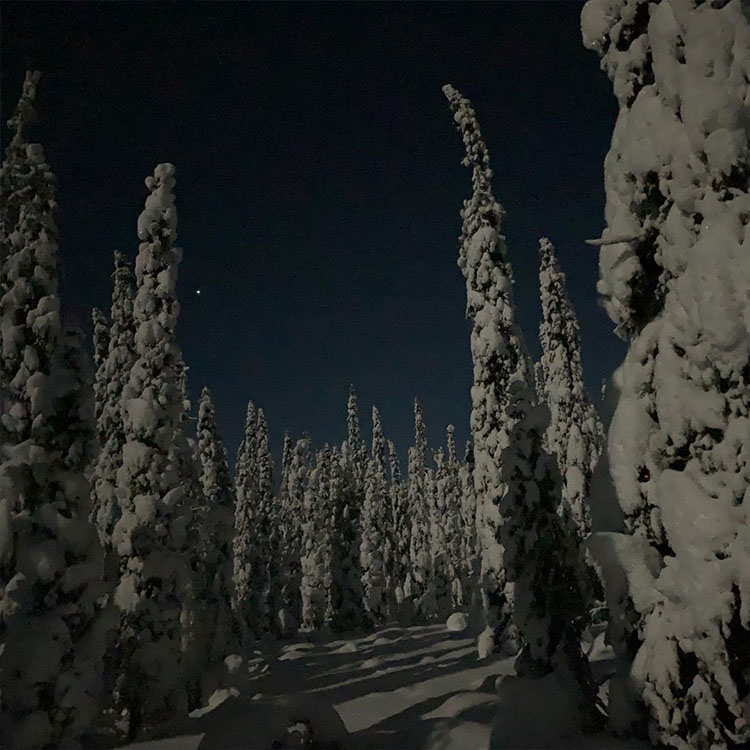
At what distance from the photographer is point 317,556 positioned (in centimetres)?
3419

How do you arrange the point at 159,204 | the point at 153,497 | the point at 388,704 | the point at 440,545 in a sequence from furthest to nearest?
the point at 440,545 < the point at 159,204 < the point at 388,704 < the point at 153,497

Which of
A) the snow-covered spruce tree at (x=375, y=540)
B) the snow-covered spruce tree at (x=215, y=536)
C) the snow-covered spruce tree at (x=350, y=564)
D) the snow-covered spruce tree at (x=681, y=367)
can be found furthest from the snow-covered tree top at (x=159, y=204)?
the snow-covered spruce tree at (x=375, y=540)

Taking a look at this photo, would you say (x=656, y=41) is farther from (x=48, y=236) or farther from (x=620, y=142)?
(x=48, y=236)

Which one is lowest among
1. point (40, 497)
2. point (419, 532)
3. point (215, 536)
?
point (419, 532)

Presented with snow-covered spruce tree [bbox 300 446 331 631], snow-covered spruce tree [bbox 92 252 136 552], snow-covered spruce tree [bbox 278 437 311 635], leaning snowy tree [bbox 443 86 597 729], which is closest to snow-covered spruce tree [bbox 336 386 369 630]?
snow-covered spruce tree [bbox 300 446 331 631]

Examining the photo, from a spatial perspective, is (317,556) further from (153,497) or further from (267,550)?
(153,497)

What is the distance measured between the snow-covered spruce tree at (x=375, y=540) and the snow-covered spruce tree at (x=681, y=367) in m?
30.5

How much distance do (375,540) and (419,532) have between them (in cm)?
1171

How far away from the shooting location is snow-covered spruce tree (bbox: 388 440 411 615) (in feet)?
159

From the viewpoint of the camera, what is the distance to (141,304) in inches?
533

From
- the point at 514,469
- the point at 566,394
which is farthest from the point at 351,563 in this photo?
the point at 514,469

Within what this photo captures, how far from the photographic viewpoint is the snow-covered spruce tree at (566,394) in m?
24.7

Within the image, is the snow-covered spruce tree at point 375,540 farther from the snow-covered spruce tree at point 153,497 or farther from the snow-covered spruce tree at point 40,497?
the snow-covered spruce tree at point 40,497

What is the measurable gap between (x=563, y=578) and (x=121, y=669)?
8556mm
